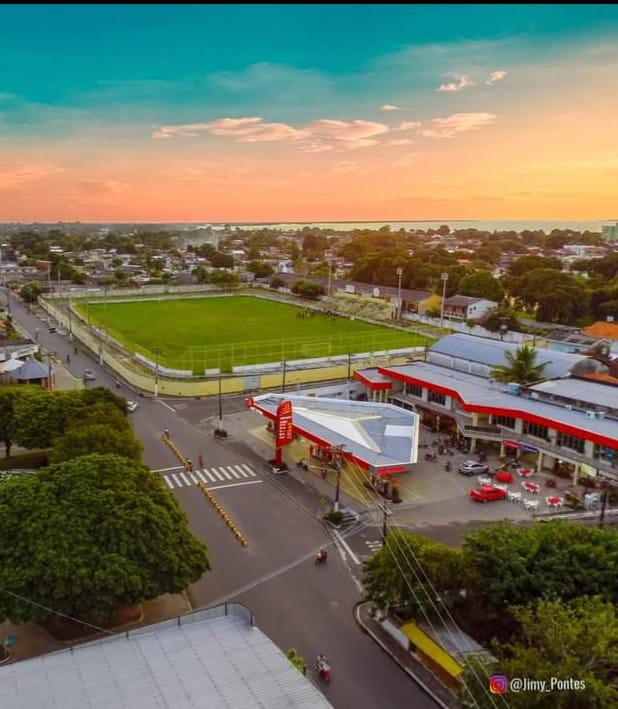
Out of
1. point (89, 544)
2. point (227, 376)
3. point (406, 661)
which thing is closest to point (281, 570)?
point (406, 661)

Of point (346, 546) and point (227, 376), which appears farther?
point (227, 376)

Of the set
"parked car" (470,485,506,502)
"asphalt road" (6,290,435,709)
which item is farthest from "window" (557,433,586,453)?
"asphalt road" (6,290,435,709)

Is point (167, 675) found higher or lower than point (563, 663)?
lower

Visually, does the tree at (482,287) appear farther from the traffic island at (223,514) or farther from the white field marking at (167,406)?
the traffic island at (223,514)

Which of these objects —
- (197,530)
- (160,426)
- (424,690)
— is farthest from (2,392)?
(424,690)

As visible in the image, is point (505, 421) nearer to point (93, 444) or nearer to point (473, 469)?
point (473, 469)

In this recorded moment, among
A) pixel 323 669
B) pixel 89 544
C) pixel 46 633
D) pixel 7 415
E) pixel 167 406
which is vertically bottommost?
pixel 167 406

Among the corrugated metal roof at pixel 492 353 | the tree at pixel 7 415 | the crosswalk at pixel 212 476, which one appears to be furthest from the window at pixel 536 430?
the tree at pixel 7 415
